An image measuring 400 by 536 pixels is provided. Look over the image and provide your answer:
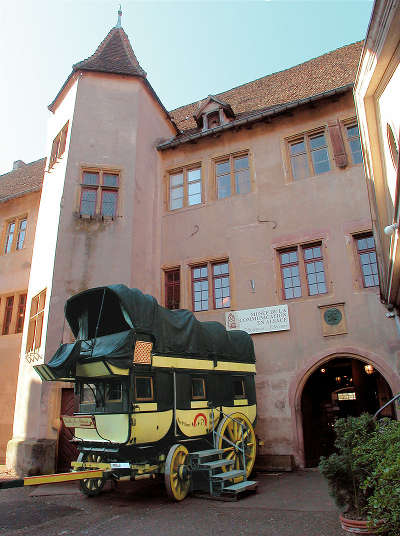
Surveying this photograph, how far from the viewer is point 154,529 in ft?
19.9

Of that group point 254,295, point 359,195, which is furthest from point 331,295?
point 359,195

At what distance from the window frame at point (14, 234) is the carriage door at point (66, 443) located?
8.68 metres

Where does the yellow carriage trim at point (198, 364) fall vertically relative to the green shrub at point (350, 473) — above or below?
above

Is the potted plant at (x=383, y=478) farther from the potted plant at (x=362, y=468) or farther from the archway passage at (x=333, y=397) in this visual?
the archway passage at (x=333, y=397)

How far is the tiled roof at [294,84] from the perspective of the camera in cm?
1535

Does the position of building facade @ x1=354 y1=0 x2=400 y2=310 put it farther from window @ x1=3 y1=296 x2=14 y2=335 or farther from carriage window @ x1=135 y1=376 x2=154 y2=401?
window @ x1=3 y1=296 x2=14 y2=335

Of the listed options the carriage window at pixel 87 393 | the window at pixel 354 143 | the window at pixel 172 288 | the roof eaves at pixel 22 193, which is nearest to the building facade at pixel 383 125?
the window at pixel 354 143

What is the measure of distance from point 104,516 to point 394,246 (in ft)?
21.6

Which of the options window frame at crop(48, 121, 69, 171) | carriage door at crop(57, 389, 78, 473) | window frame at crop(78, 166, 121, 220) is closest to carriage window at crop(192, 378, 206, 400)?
carriage door at crop(57, 389, 78, 473)

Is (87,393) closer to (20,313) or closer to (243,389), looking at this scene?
(243,389)

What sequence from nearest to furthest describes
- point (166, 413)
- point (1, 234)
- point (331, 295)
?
point (166, 413)
point (331, 295)
point (1, 234)

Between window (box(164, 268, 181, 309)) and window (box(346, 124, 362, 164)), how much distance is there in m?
6.77

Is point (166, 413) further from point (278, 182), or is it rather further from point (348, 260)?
point (278, 182)

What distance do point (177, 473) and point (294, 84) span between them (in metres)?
15.4
